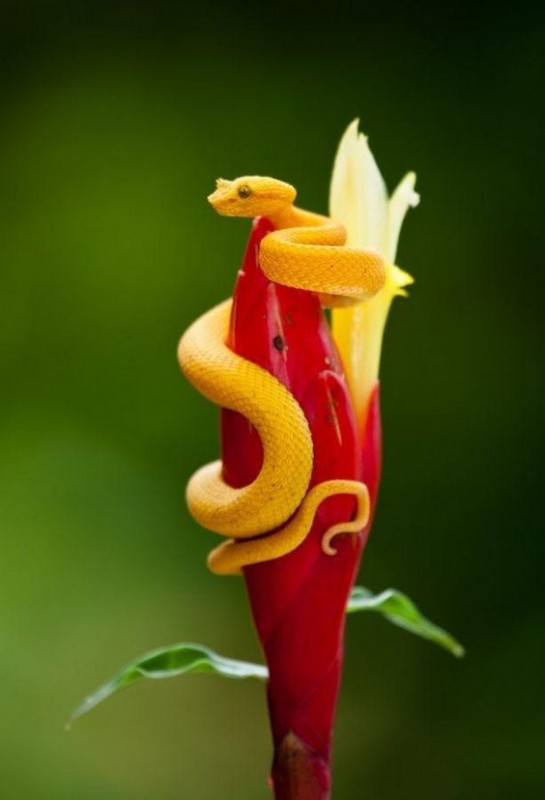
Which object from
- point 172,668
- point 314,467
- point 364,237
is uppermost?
point 364,237

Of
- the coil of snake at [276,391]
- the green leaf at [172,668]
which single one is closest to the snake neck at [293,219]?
the coil of snake at [276,391]

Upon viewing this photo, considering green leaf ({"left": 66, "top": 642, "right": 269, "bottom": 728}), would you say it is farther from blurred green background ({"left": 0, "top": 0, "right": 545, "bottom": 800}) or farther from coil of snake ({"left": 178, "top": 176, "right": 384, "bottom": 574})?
blurred green background ({"left": 0, "top": 0, "right": 545, "bottom": 800})

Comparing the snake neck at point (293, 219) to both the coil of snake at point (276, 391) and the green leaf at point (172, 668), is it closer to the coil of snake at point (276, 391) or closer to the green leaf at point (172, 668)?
the coil of snake at point (276, 391)

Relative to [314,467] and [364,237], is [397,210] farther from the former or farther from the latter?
[314,467]

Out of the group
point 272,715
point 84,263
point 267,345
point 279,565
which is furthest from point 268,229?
point 84,263

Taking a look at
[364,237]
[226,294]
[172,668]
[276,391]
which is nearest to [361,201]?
[364,237]

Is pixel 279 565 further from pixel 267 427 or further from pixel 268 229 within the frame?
pixel 268 229
